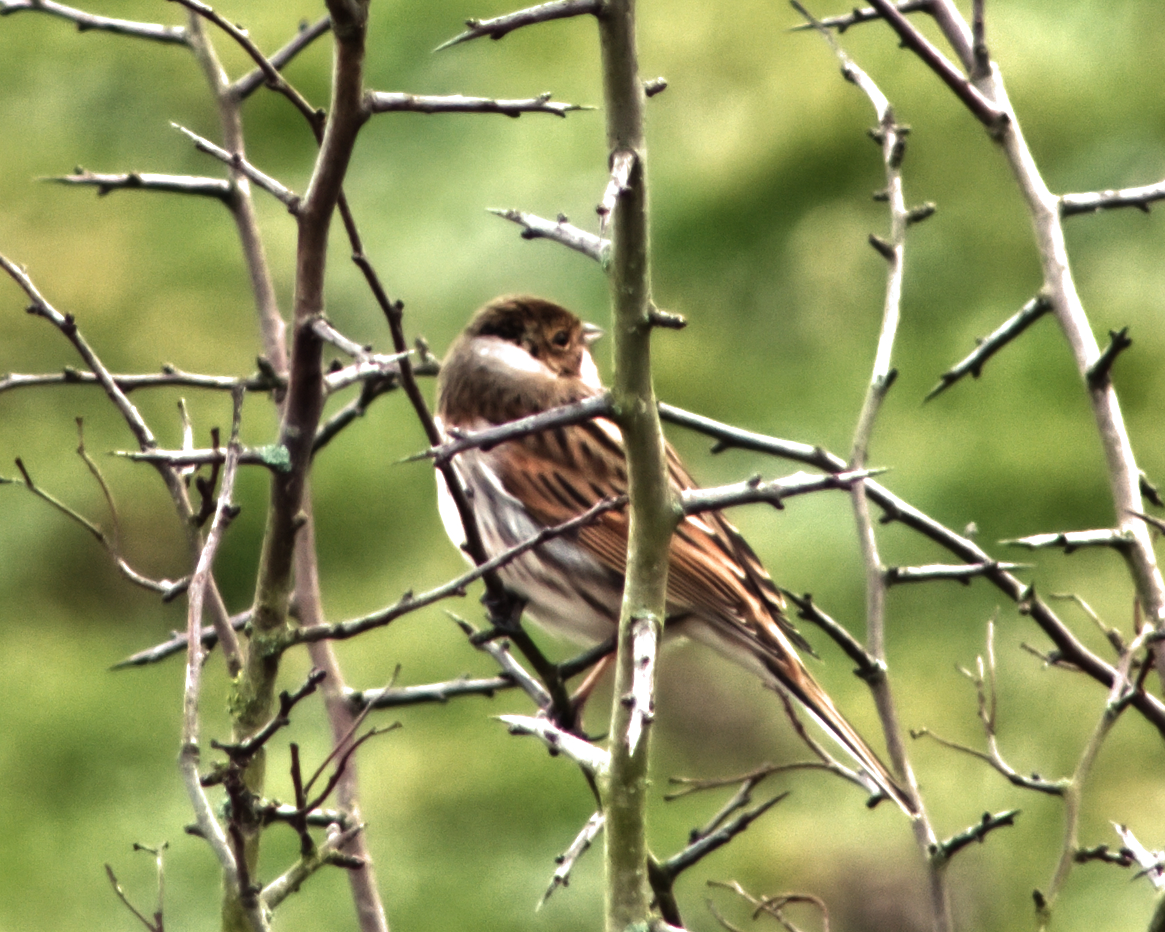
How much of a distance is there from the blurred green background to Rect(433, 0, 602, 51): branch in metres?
4.71

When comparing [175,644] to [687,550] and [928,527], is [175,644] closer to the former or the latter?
[928,527]

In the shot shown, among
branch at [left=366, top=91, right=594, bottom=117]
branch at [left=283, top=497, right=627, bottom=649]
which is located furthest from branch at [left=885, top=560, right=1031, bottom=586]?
branch at [left=366, top=91, right=594, bottom=117]

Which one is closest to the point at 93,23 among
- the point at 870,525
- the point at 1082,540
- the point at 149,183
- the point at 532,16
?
the point at 149,183

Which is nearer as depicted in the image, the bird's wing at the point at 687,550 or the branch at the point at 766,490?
the branch at the point at 766,490

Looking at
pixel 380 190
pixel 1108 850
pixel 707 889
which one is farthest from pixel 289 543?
pixel 380 190

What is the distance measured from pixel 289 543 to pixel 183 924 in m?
4.42

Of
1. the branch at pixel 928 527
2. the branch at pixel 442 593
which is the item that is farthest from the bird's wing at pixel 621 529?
the branch at pixel 442 593

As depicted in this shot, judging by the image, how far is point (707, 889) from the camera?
6711mm

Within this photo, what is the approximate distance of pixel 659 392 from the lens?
908cm

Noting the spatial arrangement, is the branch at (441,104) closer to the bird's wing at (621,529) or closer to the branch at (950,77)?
the branch at (950,77)

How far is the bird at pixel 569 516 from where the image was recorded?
5199 millimetres

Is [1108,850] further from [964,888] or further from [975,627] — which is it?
[975,627]

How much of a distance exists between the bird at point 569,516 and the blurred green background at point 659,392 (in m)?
1.50

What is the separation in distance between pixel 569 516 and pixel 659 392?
3.73 meters
